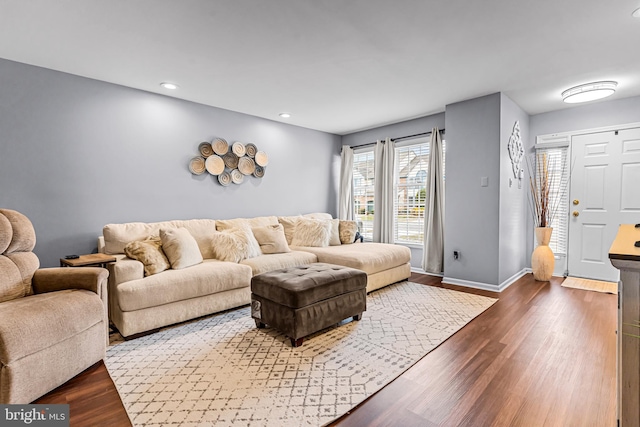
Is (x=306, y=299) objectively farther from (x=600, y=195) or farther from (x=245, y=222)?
(x=600, y=195)

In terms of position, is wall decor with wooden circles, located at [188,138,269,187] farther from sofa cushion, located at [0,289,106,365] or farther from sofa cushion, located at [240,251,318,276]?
sofa cushion, located at [0,289,106,365]

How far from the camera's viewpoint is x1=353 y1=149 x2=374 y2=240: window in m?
5.83

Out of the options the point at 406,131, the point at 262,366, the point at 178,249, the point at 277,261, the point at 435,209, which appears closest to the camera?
the point at 262,366

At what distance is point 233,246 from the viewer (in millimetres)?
3576

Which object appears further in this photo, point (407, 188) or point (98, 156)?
point (407, 188)

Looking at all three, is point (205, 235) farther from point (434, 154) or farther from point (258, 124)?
point (434, 154)

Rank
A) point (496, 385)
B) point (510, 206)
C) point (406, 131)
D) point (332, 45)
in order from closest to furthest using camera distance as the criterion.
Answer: point (496, 385)
point (332, 45)
point (510, 206)
point (406, 131)

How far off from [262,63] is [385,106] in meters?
2.02

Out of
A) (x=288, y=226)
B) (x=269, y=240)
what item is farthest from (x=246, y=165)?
(x=269, y=240)

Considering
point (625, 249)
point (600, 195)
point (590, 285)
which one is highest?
point (600, 195)

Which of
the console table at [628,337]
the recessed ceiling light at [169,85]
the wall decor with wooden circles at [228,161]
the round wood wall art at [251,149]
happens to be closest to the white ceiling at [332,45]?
the recessed ceiling light at [169,85]

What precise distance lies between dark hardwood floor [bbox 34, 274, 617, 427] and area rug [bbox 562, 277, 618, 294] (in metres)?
1.21

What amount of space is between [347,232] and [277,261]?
1461 millimetres

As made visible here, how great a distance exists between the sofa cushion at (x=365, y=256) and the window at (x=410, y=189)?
93cm
